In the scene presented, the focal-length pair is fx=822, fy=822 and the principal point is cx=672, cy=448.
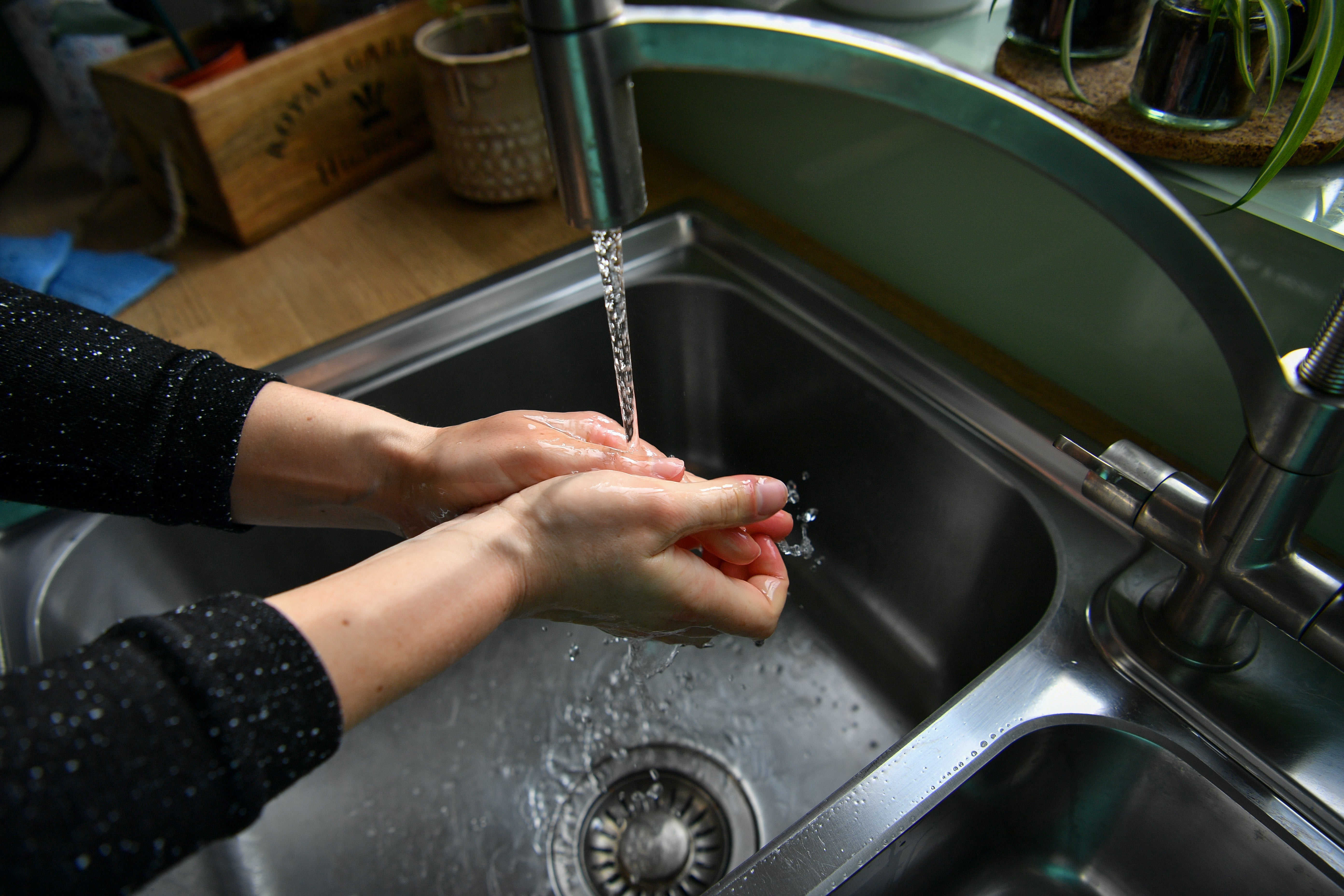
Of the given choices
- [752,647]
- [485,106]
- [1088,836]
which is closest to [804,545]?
[752,647]

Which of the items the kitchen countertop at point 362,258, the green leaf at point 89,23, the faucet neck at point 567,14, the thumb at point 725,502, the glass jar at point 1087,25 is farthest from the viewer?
the green leaf at point 89,23

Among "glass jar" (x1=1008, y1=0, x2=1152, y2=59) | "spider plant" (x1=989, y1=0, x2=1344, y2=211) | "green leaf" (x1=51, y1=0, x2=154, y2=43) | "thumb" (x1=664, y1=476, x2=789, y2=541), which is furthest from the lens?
"green leaf" (x1=51, y1=0, x2=154, y2=43)

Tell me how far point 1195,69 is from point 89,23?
1.12 m

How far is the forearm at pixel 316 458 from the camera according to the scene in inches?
22.3

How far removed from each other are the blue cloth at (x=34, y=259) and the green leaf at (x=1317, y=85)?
104cm

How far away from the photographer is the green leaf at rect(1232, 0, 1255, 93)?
0.50 m

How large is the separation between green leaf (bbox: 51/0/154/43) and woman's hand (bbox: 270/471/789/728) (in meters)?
0.80

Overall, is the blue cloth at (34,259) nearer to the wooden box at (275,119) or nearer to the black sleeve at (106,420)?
the wooden box at (275,119)

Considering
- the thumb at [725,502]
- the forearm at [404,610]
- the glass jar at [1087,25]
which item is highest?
the glass jar at [1087,25]

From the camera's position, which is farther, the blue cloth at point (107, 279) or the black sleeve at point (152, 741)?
the blue cloth at point (107, 279)

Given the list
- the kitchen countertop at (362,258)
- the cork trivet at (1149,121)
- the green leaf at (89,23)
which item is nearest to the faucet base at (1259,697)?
the kitchen countertop at (362,258)

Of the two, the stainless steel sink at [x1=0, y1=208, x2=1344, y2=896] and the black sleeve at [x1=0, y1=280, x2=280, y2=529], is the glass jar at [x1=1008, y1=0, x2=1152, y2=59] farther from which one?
the black sleeve at [x1=0, y1=280, x2=280, y2=529]

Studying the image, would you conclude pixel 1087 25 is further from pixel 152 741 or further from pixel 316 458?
pixel 152 741

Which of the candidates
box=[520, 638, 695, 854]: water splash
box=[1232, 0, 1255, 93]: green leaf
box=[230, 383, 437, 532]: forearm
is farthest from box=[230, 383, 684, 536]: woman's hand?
box=[1232, 0, 1255, 93]: green leaf
